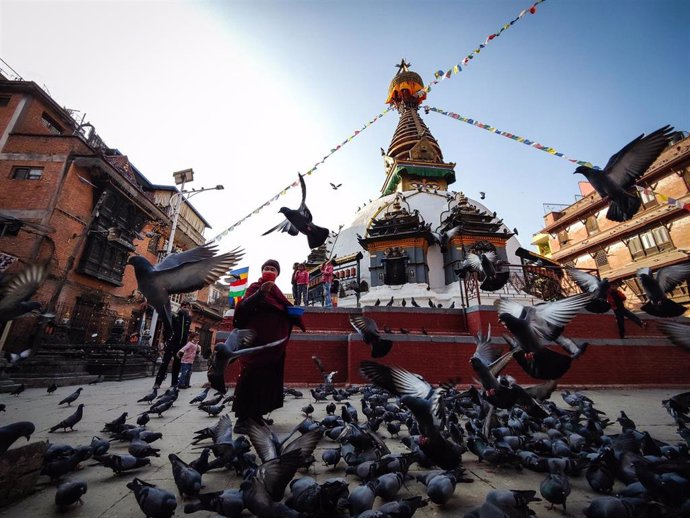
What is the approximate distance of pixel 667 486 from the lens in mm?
2182

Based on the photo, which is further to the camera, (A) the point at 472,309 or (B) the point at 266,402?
(A) the point at 472,309

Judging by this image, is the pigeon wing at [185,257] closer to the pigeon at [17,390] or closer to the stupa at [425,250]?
the pigeon at [17,390]

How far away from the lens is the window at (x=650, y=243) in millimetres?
21922

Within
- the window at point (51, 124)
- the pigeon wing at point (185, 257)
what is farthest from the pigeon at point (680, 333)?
the window at point (51, 124)

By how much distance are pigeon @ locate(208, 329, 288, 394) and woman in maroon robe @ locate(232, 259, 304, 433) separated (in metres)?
0.18

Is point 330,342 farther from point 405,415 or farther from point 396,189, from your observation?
point 396,189

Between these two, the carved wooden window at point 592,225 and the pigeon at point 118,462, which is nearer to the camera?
the pigeon at point 118,462

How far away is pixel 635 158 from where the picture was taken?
5.61 m

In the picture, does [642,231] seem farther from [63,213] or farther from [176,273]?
[63,213]

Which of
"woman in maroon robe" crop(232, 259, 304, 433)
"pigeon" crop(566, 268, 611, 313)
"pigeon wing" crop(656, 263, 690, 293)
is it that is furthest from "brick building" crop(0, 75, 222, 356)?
"pigeon wing" crop(656, 263, 690, 293)

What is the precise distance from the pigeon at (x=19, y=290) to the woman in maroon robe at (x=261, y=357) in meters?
2.36

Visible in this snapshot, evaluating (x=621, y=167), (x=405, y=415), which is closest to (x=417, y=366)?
(x=405, y=415)

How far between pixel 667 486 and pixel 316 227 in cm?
553

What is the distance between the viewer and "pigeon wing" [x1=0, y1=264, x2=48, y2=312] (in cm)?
353
